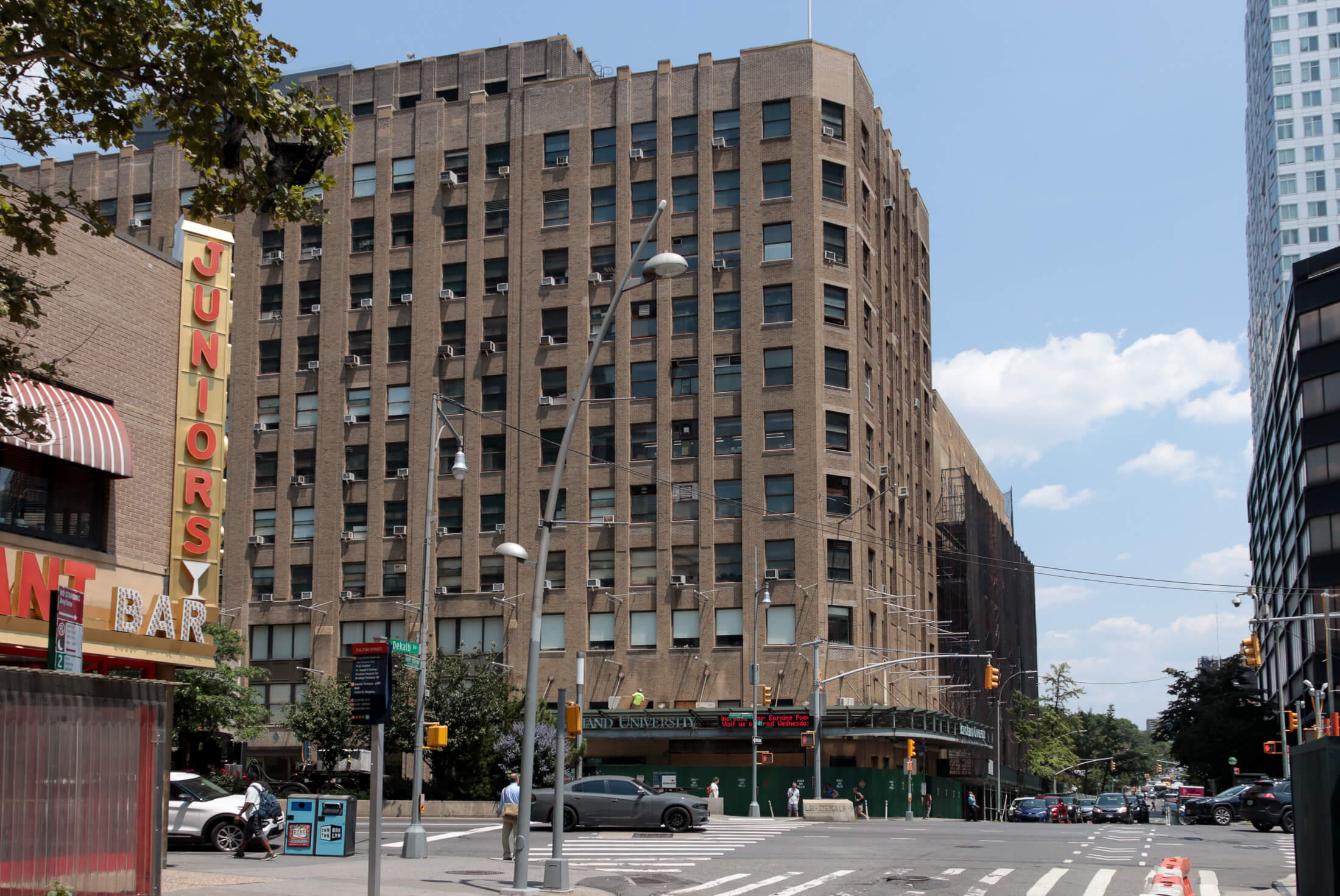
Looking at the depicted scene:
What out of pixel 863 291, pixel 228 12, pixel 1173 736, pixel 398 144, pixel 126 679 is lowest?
pixel 1173 736

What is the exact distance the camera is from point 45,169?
73.1m

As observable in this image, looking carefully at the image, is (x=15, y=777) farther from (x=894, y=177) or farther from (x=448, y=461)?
(x=894, y=177)

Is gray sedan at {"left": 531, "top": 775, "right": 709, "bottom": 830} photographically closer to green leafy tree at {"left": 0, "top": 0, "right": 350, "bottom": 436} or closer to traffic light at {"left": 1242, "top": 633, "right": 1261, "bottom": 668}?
traffic light at {"left": 1242, "top": 633, "right": 1261, "bottom": 668}

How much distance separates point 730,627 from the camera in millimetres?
59500

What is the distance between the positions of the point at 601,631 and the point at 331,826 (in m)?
35.3

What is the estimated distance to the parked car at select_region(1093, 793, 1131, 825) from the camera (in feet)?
186

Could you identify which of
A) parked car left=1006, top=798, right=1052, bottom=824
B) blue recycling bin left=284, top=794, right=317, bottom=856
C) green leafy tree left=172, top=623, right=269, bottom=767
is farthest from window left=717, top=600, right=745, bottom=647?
blue recycling bin left=284, top=794, right=317, bottom=856

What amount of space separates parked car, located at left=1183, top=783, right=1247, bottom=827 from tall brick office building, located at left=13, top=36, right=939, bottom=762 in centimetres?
1482

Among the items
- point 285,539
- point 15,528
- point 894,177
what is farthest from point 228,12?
point 894,177

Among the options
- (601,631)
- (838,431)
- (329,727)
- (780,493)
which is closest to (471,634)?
(601,631)

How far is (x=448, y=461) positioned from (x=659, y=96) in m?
20.2

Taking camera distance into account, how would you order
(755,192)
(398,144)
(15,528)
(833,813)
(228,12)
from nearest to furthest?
(228,12) < (15,528) < (833,813) < (755,192) < (398,144)

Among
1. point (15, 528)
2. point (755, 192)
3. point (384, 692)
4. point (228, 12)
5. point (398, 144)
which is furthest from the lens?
point (398, 144)

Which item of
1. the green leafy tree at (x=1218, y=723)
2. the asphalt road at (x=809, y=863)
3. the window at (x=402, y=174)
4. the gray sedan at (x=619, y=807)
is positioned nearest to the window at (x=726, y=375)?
the window at (x=402, y=174)
